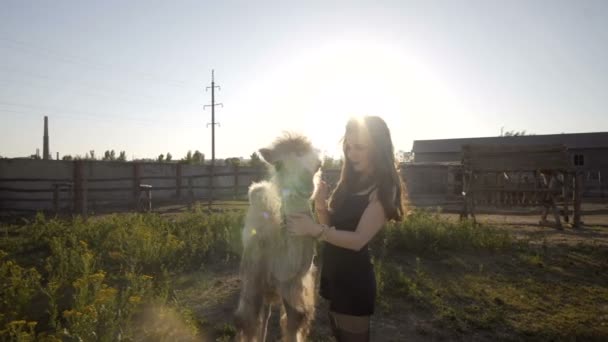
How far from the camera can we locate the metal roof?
3278 centimetres

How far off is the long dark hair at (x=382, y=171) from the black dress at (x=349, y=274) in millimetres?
107

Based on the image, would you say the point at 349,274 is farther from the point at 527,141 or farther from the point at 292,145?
the point at 527,141

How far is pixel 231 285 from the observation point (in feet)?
17.3

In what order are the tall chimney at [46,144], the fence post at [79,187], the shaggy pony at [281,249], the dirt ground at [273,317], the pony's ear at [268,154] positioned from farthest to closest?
the tall chimney at [46,144] → the fence post at [79,187] → the dirt ground at [273,317] → the pony's ear at [268,154] → the shaggy pony at [281,249]

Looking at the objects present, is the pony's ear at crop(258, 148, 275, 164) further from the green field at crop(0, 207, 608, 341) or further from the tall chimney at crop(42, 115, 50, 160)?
the tall chimney at crop(42, 115, 50, 160)

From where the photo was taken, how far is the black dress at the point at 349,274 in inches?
86.9

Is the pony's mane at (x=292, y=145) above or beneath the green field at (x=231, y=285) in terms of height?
above

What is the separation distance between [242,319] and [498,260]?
5.78 m

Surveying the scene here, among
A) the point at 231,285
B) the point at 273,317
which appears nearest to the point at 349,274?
the point at 273,317

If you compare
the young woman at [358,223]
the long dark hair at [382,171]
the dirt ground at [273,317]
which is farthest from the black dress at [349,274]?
the dirt ground at [273,317]

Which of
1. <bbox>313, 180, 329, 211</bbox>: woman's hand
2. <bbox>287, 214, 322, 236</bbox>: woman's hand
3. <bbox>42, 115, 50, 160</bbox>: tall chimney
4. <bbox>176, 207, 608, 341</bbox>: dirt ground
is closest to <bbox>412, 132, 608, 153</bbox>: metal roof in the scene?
<bbox>176, 207, 608, 341</bbox>: dirt ground

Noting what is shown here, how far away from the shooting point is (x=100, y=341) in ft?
10.1

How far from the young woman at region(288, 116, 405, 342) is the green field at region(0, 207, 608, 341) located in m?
1.82

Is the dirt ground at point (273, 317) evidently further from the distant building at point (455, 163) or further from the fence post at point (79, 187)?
the distant building at point (455, 163)
